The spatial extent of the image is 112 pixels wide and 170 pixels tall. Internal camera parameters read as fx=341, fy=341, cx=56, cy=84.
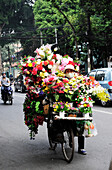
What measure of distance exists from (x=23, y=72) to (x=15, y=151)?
1541mm

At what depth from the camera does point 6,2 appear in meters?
43.5

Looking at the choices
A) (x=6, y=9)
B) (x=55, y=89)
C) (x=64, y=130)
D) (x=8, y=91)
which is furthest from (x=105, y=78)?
(x=6, y=9)

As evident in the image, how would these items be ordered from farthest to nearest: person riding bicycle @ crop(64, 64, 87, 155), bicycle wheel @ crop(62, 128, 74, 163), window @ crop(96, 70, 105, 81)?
window @ crop(96, 70, 105, 81)
person riding bicycle @ crop(64, 64, 87, 155)
bicycle wheel @ crop(62, 128, 74, 163)

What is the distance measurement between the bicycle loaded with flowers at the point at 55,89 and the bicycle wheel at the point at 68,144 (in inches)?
9.0

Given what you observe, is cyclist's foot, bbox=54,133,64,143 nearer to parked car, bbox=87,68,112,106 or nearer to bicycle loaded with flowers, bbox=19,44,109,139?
bicycle loaded with flowers, bbox=19,44,109,139

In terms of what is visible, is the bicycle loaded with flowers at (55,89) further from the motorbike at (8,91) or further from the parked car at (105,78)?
the motorbike at (8,91)

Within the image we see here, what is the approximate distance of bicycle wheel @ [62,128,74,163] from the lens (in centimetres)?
560

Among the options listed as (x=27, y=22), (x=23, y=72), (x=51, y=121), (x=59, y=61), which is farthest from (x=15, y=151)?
(x=27, y=22)

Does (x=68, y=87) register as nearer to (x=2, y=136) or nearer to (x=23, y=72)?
(x=23, y=72)

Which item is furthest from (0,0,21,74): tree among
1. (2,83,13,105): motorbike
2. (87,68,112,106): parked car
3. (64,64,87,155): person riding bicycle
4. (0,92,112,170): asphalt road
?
(64,64,87,155): person riding bicycle

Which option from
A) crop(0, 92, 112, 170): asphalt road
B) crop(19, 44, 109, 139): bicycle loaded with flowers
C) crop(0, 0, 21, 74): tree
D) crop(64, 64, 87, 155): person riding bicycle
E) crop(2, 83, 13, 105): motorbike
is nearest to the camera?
crop(0, 92, 112, 170): asphalt road

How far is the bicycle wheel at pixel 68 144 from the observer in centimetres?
560

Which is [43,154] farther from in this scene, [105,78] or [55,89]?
[105,78]

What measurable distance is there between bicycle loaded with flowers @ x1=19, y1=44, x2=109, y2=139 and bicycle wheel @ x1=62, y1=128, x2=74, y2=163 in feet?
0.75
